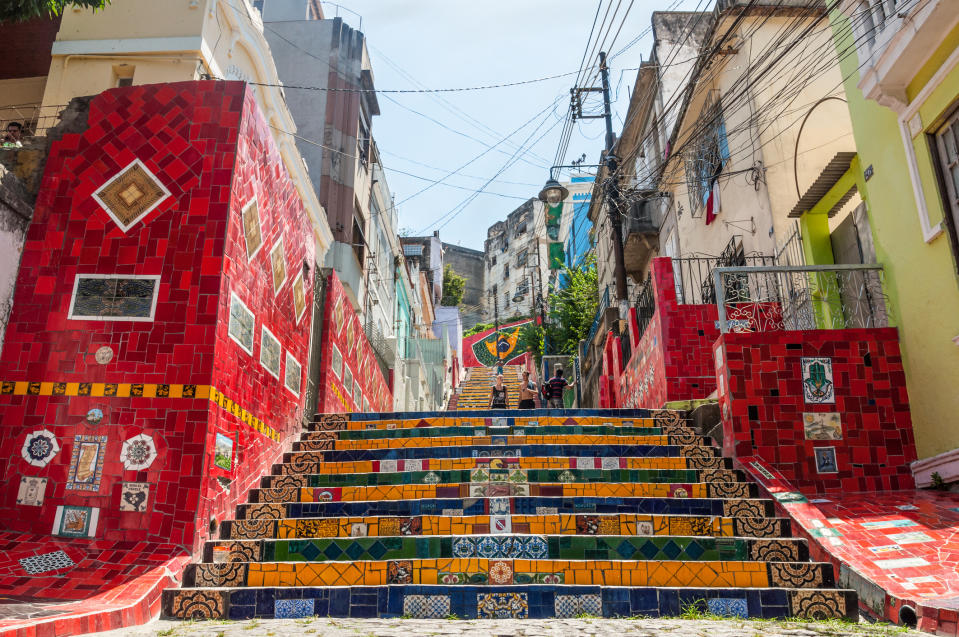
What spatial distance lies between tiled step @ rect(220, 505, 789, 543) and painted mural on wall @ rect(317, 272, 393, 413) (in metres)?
4.62

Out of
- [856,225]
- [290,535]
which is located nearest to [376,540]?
[290,535]

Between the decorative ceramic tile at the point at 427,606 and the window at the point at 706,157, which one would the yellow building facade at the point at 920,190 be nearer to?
the decorative ceramic tile at the point at 427,606

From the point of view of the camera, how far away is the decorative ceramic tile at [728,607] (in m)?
4.95

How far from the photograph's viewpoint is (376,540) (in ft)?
19.6

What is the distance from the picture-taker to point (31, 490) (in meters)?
6.08

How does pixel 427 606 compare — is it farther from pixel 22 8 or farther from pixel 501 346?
pixel 501 346

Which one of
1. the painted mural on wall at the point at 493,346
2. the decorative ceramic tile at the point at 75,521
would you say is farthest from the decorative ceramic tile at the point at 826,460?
the painted mural on wall at the point at 493,346

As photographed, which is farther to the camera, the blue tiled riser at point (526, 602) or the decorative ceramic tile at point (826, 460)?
the decorative ceramic tile at point (826, 460)

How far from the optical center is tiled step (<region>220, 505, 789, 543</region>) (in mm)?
6273

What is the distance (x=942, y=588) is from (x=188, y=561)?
18.0ft

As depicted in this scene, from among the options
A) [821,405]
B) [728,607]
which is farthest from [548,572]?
[821,405]

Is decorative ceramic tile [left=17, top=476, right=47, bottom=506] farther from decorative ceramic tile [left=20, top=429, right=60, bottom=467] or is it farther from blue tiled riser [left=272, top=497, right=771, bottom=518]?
blue tiled riser [left=272, top=497, right=771, bottom=518]

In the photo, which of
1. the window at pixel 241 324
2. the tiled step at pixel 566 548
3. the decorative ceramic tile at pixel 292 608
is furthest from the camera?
the window at pixel 241 324

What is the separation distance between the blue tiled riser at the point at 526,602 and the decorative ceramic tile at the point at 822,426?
3078mm
